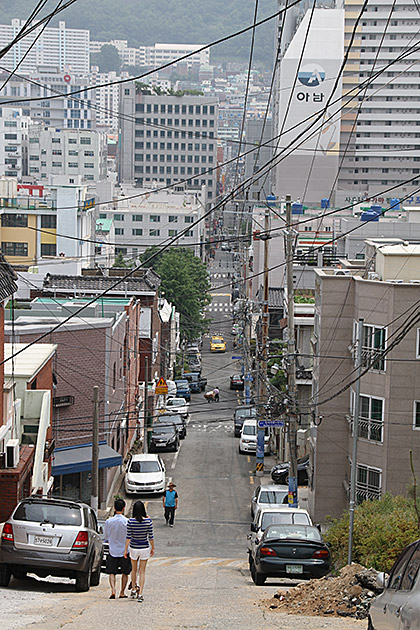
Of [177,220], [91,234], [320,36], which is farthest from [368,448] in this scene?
[320,36]

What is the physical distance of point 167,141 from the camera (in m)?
187

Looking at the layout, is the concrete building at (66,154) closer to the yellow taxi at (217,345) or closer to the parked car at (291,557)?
the yellow taxi at (217,345)

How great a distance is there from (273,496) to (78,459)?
230 inches

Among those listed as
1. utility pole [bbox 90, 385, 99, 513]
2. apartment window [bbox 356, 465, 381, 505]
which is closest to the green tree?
utility pole [bbox 90, 385, 99, 513]

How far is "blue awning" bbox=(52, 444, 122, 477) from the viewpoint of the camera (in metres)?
28.5

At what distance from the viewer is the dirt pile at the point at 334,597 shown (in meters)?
12.1

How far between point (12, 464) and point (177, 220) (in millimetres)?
104186

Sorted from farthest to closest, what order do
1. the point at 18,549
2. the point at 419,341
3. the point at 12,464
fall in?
1. the point at 419,341
2. the point at 12,464
3. the point at 18,549

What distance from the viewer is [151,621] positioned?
33.8ft

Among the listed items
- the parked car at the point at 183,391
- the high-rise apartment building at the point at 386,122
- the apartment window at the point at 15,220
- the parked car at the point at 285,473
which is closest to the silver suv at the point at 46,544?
the parked car at the point at 285,473

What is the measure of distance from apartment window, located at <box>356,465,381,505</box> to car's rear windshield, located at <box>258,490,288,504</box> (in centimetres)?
292

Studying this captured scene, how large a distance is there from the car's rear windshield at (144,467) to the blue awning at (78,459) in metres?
2.51

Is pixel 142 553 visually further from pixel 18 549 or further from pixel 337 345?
pixel 337 345

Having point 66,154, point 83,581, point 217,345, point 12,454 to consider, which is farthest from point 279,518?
point 66,154
